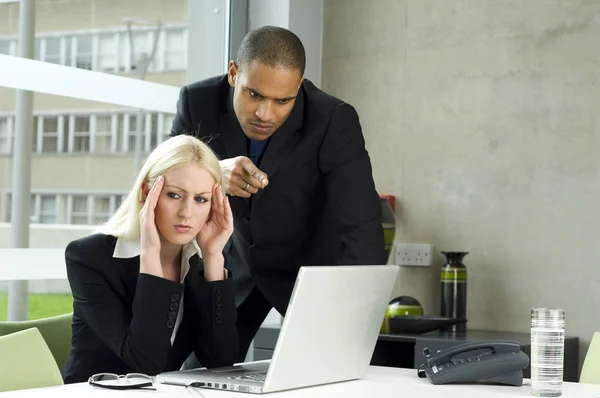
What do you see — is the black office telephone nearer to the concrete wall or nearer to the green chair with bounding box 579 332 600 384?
the green chair with bounding box 579 332 600 384

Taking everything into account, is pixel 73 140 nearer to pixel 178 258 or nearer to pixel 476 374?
pixel 178 258

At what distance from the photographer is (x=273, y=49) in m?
2.32

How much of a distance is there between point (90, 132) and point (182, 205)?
1.41 m

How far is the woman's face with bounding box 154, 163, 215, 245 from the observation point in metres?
2.13

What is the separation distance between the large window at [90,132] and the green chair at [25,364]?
153 centimetres

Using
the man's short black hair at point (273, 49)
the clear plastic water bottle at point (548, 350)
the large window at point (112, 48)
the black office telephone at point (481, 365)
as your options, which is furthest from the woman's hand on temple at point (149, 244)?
the large window at point (112, 48)

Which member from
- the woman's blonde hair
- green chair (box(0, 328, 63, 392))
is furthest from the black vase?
green chair (box(0, 328, 63, 392))

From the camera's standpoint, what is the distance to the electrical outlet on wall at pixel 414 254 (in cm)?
380

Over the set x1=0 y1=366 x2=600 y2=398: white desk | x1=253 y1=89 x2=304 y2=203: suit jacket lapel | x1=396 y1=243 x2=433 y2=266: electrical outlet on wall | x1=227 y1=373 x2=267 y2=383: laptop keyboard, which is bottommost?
x1=0 y1=366 x2=600 y2=398: white desk

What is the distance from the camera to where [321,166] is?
8.59 ft

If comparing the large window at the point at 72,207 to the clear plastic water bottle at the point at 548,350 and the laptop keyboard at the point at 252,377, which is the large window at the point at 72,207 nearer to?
the laptop keyboard at the point at 252,377

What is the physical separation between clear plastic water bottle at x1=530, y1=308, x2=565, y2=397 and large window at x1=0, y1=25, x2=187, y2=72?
6.94ft

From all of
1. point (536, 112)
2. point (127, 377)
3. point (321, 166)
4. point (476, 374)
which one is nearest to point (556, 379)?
point (476, 374)

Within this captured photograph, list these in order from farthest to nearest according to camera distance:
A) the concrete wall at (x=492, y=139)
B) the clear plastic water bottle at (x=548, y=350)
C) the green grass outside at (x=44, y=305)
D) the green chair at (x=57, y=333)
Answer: the concrete wall at (x=492, y=139) → the green grass outside at (x=44, y=305) → the green chair at (x=57, y=333) → the clear plastic water bottle at (x=548, y=350)
